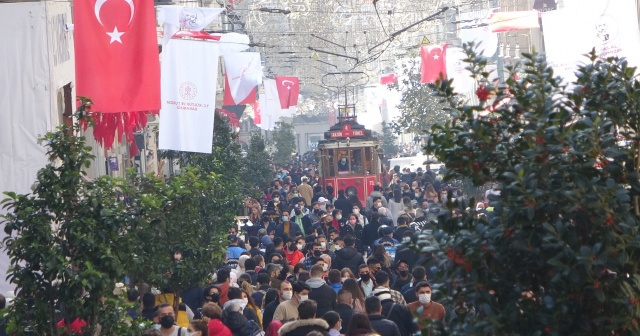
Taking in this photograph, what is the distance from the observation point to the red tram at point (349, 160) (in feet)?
116

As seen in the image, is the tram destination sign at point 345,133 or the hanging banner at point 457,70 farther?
the tram destination sign at point 345,133

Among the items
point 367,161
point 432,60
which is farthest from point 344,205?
point 367,161

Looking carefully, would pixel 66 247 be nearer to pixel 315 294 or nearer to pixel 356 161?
pixel 315 294

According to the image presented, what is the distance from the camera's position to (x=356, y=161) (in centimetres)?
3603

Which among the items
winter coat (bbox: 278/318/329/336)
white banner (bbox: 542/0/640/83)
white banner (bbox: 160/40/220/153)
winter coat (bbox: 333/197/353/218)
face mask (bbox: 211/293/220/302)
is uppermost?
white banner (bbox: 542/0/640/83)

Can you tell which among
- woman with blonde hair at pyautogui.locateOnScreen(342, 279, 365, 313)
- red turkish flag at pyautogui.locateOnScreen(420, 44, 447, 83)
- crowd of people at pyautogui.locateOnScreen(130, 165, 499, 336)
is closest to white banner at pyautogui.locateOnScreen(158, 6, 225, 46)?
crowd of people at pyautogui.locateOnScreen(130, 165, 499, 336)

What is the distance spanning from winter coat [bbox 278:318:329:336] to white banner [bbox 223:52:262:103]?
59.5 ft

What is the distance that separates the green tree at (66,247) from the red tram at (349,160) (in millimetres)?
26967

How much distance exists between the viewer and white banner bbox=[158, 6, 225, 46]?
1692cm

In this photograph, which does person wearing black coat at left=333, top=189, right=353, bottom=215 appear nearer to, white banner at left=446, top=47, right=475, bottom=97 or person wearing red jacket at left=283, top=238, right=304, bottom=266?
white banner at left=446, top=47, right=475, bottom=97

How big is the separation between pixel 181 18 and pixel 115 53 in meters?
5.42

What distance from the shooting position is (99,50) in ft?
41.1

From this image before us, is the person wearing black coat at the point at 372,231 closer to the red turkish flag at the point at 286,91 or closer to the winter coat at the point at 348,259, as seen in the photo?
the winter coat at the point at 348,259

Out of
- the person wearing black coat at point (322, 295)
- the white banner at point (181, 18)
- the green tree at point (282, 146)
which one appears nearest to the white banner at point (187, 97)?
the white banner at point (181, 18)
